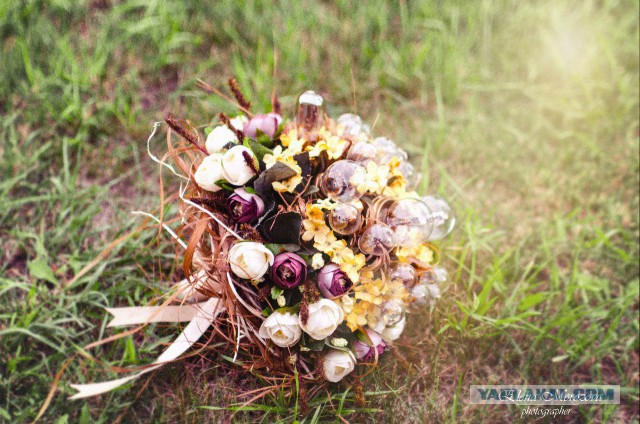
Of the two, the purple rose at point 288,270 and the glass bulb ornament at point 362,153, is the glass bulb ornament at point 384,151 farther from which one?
the purple rose at point 288,270

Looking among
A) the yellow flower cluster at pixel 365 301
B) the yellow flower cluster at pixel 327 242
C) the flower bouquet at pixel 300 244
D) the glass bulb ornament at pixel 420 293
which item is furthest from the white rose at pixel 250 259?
the glass bulb ornament at pixel 420 293

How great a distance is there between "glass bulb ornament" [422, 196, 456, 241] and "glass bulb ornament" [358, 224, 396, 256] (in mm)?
213

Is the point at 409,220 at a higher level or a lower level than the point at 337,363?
higher

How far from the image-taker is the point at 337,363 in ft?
4.47

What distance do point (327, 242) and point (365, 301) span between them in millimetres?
183

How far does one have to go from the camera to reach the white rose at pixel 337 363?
53.6 inches

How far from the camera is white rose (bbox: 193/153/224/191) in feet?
4.32

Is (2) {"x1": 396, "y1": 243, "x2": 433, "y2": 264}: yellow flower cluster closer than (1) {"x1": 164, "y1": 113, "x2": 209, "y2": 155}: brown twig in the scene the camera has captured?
No

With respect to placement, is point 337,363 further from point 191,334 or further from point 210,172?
point 210,172

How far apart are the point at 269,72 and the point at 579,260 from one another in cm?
140

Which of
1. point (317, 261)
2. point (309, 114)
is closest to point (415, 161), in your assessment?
point (309, 114)

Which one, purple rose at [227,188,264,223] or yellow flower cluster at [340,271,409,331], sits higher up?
purple rose at [227,188,264,223]

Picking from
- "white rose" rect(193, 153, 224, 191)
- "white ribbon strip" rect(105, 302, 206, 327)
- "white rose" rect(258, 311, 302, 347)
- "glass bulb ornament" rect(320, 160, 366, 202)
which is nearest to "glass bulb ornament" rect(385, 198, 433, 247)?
"glass bulb ornament" rect(320, 160, 366, 202)

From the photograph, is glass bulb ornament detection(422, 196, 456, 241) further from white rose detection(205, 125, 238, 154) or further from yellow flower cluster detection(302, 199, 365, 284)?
white rose detection(205, 125, 238, 154)
